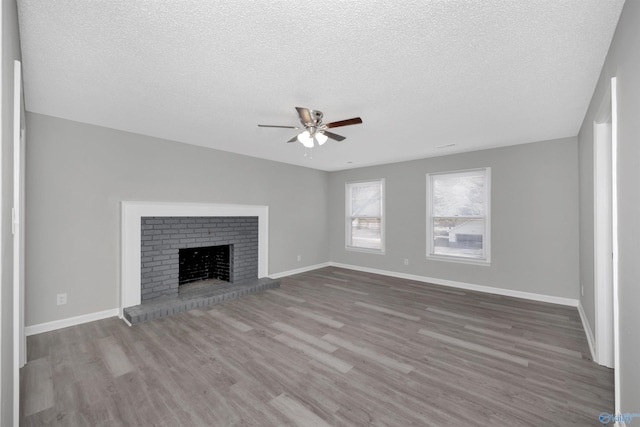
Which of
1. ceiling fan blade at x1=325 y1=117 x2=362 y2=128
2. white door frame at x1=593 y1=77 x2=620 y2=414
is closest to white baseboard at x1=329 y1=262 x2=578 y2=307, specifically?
white door frame at x1=593 y1=77 x2=620 y2=414

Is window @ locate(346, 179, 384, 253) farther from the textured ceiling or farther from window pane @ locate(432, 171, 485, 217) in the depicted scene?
the textured ceiling

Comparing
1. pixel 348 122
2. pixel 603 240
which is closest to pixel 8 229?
pixel 348 122

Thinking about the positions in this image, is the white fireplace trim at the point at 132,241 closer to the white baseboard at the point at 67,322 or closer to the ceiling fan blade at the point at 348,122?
the white baseboard at the point at 67,322

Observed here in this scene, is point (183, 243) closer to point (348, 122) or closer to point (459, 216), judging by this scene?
point (348, 122)

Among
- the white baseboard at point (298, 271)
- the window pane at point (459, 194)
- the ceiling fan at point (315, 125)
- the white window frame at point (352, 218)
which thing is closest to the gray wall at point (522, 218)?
the window pane at point (459, 194)

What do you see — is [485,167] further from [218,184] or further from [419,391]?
[218,184]

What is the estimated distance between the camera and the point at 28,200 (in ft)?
9.93

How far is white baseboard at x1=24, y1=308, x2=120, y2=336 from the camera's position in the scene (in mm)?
3066

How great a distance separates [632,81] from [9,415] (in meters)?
3.61

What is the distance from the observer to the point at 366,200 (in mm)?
6434

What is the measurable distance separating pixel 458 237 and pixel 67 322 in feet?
19.0

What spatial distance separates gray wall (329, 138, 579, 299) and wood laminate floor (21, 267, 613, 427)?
656mm

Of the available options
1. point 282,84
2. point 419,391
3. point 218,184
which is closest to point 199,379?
point 419,391

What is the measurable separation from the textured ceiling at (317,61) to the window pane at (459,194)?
148 centimetres
